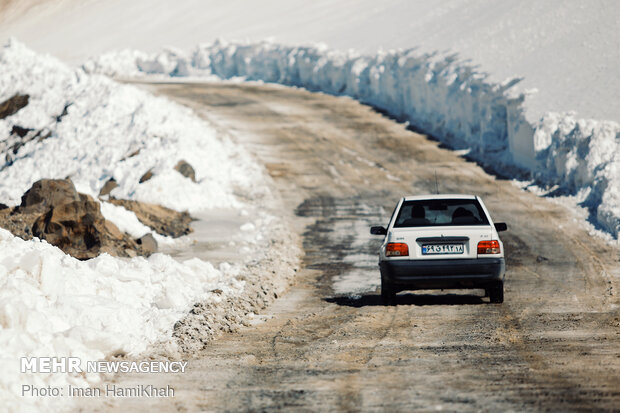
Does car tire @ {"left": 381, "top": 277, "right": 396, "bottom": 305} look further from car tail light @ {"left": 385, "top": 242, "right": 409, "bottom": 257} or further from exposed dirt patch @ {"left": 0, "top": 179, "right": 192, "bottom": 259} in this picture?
exposed dirt patch @ {"left": 0, "top": 179, "right": 192, "bottom": 259}

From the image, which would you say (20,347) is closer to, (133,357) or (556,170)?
(133,357)

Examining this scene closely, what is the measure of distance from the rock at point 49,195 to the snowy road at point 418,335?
4.72 meters

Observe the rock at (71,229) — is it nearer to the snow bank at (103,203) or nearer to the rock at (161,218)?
the snow bank at (103,203)

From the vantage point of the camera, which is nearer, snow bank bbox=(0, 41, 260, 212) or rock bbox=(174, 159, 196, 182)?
snow bank bbox=(0, 41, 260, 212)

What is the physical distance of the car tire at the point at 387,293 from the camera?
11016 mm

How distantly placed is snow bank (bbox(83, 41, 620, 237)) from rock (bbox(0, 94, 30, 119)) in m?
14.9

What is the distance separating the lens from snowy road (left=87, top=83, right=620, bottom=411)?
21.4ft

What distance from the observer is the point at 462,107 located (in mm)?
29875

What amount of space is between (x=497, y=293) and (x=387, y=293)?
1416 mm

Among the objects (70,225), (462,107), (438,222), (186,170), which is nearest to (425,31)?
(462,107)

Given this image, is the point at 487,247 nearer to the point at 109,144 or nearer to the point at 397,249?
the point at 397,249

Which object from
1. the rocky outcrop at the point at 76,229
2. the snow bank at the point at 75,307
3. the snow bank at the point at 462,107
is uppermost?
the snow bank at the point at 75,307

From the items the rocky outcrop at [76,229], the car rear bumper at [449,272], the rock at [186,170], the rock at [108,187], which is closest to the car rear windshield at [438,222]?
the car rear bumper at [449,272]

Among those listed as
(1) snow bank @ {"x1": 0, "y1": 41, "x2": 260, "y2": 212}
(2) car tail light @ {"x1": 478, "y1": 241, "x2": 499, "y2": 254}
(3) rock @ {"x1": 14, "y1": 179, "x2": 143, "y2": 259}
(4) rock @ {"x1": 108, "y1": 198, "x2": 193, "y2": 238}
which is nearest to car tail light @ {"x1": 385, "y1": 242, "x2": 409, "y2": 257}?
(2) car tail light @ {"x1": 478, "y1": 241, "x2": 499, "y2": 254}
